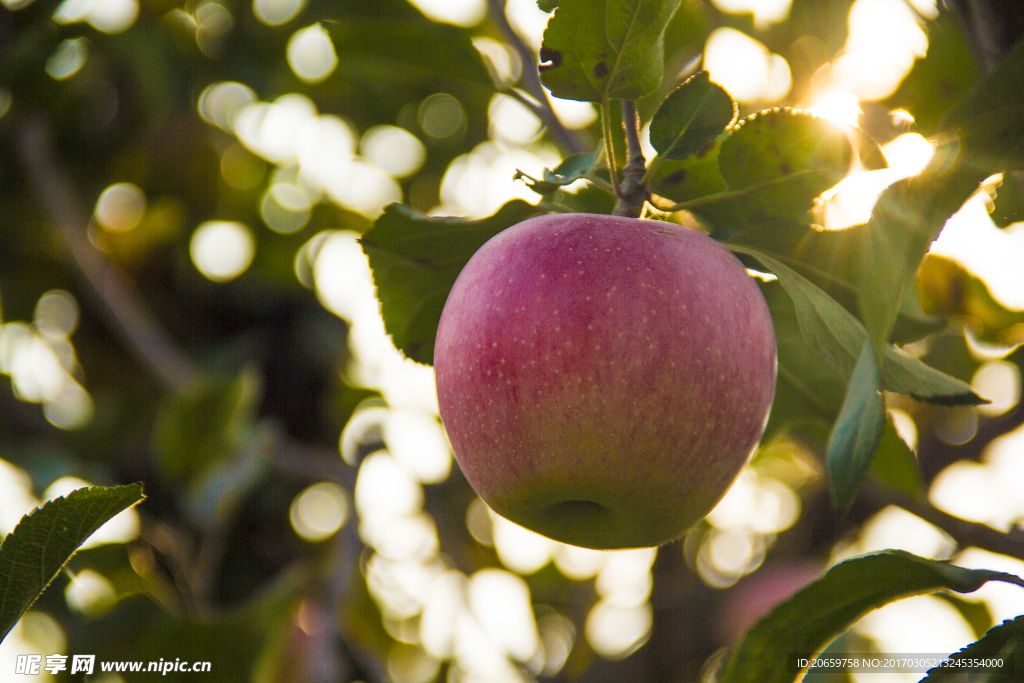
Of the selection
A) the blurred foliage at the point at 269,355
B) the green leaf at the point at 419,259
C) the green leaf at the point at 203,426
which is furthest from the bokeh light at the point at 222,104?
the green leaf at the point at 419,259

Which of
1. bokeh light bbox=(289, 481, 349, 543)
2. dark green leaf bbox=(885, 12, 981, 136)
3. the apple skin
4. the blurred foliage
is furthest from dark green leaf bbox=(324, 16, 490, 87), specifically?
bokeh light bbox=(289, 481, 349, 543)

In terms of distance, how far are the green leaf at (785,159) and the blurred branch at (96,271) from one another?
1495 mm

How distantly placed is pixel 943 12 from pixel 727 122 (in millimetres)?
628

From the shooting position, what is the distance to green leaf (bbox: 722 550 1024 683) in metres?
0.65

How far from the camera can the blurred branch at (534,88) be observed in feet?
3.49

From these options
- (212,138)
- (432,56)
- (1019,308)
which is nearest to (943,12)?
(1019,308)

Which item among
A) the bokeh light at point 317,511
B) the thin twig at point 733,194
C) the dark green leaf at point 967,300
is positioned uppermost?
the thin twig at point 733,194

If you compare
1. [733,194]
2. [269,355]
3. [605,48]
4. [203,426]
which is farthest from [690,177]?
[269,355]

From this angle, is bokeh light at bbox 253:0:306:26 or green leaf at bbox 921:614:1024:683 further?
bokeh light at bbox 253:0:306:26

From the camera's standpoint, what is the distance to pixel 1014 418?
5.29ft

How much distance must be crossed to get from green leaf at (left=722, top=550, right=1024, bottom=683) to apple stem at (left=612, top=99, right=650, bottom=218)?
377mm

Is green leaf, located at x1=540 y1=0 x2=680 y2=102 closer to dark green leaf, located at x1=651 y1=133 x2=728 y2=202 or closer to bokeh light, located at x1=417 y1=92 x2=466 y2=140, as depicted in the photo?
dark green leaf, located at x1=651 y1=133 x2=728 y2=202

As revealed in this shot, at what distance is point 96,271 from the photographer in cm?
191

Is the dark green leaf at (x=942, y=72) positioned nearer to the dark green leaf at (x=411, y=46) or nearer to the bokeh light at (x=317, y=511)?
the dark green leaf at (x=411, y=46)
